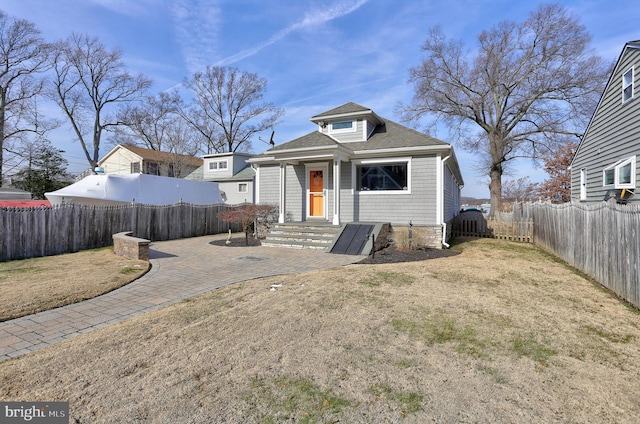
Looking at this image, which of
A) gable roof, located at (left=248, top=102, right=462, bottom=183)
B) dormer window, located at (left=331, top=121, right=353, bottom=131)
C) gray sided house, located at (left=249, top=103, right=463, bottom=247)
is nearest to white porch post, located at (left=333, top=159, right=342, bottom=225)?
gray sided house, located at (left=249, top=103, right=463, bottom=247)

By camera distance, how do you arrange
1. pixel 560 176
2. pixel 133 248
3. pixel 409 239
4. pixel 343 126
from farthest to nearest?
pixel 560 176 < pixel 343 126 < pixel 409 239 < pixel 133 248

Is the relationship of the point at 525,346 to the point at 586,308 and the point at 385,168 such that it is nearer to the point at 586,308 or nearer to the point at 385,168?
the point at 586,308

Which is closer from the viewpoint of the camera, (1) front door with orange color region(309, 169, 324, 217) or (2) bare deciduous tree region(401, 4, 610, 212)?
(1) front door with orange color region(309, 169, 324, 217)

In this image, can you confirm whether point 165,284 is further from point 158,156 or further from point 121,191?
point 158,156

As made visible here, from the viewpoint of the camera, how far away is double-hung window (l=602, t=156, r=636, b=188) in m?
8.97

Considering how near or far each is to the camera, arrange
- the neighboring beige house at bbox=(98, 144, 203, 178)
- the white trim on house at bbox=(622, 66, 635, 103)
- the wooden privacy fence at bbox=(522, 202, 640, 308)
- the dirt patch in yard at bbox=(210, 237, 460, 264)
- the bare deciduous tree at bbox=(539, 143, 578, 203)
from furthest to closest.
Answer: the neighboring beige house at bbox=(98, 144, 203, 178), the bare deciduous tree at bbox=(539, 143, 578, 203), the white trim on house at bbox=(622, 66, 635, 103), the dirt patch in yard at bbox=(210, 237, 460, 264), the wooden privacy fence at bbox=(522, 202, 640, 308)

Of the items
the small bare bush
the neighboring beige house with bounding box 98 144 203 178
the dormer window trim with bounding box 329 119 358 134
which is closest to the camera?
the small bare bush

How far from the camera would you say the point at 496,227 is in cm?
1591

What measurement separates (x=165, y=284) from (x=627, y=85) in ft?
45.6

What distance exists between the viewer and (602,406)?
99.1 inches

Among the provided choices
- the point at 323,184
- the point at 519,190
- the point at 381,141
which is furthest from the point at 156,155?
the point at 519,190

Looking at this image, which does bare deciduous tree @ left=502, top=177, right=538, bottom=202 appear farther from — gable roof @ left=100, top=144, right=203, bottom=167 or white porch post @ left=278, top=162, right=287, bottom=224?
gable roof @ left=100, top=144, right=203, bottom=167

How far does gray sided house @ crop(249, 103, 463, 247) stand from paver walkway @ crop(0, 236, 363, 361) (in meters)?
3.06

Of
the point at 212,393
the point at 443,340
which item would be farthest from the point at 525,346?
the point at 212,393
